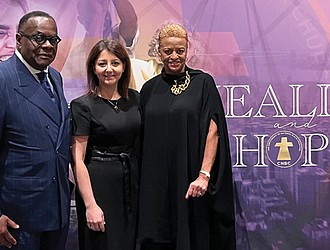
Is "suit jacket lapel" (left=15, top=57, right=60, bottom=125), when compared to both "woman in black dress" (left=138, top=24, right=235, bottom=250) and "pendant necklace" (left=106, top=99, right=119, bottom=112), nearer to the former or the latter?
"pendant necklace" (left=106, top=99, right=119, bottom=112)

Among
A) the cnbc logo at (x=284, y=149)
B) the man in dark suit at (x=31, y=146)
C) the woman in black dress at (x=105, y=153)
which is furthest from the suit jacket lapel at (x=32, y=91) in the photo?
the cnbc logo at (x=284, y=149)

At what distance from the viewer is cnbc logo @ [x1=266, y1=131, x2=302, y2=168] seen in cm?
292

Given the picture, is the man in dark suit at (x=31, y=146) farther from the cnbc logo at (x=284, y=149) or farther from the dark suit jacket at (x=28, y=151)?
the cnbc logo at (x=284, y=149)

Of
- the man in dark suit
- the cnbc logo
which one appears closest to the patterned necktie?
the man in dark suit

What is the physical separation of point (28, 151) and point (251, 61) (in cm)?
132

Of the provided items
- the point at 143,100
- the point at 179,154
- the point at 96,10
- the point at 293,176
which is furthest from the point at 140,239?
the point at 96,10

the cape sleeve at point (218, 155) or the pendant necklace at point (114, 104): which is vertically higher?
the pendant necklace at point (114, 104)

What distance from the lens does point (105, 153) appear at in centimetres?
242

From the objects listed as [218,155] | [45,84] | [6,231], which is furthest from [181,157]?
[6,231]

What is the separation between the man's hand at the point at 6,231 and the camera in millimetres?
2055

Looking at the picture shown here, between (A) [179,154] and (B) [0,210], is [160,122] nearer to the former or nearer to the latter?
(A) [179,154]

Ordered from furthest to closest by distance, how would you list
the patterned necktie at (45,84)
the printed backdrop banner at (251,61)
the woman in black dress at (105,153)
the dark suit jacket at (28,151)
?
the printed backdrop banner at (251,61)
the woman in black dress at (105,153)
the patterned necktie at (45,84)
the dark suit jacket at (28,151)

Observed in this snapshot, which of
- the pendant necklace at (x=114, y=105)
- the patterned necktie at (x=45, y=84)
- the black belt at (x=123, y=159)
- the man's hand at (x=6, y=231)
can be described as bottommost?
the man's hand at (x=6, y=231)

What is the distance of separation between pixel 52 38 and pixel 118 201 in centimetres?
76
